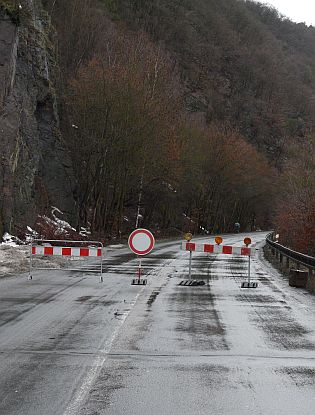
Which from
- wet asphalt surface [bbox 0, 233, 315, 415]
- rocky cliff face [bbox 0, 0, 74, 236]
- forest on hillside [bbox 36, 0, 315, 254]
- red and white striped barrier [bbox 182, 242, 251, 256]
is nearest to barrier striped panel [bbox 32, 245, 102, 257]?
wet asphalt surface [bbox 0, 233, 315, 415]

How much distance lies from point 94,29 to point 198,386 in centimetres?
4761

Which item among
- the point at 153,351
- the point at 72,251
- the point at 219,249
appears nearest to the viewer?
the point at 153,351

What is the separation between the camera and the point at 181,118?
5019 cm

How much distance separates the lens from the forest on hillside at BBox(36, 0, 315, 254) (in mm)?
37312

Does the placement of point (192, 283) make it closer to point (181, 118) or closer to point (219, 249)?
point (219, 249)

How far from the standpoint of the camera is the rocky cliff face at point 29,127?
27.6m

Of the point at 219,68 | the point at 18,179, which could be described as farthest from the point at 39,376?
the point at 219,68

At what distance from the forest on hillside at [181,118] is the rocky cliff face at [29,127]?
4.98 feet

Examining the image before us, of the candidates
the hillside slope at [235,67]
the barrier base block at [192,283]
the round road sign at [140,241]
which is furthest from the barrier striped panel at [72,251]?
the hillside slope at [235,67]

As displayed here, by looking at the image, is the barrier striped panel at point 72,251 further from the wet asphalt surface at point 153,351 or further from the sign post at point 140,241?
the wet asphalt surface at point 153,351

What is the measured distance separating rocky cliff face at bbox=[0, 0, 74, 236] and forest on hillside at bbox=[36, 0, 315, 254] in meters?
1.52

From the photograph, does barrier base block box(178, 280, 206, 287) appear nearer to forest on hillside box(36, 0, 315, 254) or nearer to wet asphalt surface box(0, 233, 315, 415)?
wet asphalt surface box(0, 233, 315, 415)

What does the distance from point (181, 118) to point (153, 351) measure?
145ft

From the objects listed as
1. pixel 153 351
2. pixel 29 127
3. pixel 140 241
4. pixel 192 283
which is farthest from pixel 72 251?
pixel 29 127
